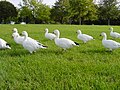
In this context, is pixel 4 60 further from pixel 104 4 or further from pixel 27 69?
pixel 104 4

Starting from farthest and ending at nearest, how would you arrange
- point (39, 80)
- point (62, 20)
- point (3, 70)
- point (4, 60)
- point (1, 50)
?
point (62, 20) → point (1, 50) → point (4, 60) → point (3, 70) → point (39, 80)

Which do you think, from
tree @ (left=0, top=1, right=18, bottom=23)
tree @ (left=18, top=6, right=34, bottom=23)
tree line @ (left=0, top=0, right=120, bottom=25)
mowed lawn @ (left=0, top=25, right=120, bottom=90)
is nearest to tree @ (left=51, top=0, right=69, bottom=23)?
tree line @ (left=0, top=0, right=120, bottom=25)

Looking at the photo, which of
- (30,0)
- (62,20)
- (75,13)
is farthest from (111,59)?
(30,0)

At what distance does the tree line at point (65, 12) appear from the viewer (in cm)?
6410

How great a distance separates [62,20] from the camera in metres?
72.1

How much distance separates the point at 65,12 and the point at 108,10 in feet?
40.2

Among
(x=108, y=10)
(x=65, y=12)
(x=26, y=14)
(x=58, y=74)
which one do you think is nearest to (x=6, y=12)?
(x=26, y=14)

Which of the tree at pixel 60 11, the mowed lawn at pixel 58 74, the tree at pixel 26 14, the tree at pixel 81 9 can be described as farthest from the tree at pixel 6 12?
the mowed lawn at pixel 58 74

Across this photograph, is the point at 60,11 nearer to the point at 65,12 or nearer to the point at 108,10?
the point at 65,12

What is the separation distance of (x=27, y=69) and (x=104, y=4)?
69192 mm

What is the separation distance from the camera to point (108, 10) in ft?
229

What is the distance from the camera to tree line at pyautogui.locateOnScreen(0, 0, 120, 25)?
64.1m

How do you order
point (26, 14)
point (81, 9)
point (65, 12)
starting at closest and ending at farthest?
point (81, 9) → point (65, 12) → point (26, 14)

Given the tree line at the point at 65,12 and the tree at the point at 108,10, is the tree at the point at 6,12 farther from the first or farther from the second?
the tree at the point at 108,10
